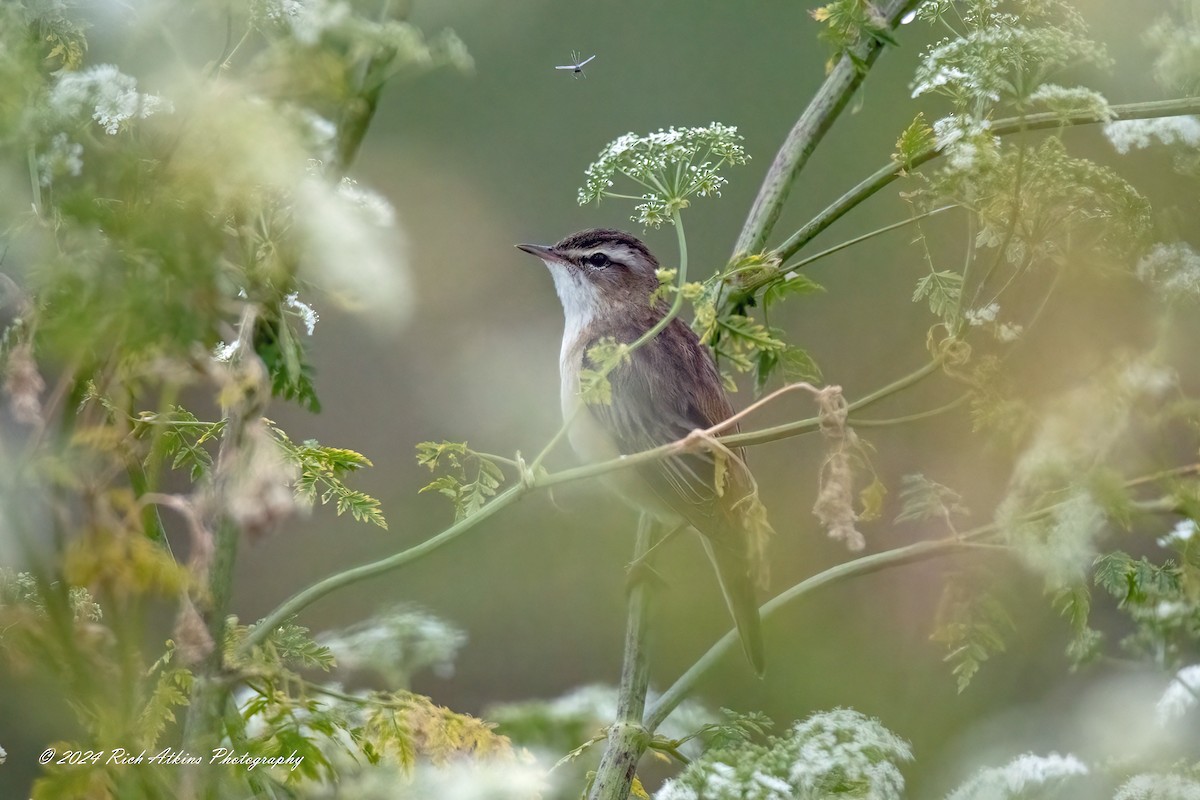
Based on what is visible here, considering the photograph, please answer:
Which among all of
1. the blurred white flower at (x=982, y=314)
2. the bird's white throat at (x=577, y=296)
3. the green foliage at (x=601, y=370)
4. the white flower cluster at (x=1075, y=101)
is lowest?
the green foliage at (x=601, y=370)

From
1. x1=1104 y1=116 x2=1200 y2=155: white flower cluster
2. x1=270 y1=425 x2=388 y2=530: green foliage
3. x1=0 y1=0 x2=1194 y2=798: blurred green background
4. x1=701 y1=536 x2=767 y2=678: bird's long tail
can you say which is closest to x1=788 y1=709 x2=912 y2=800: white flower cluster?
x1=270 y1=425 x2=388 y2=530: green foliage

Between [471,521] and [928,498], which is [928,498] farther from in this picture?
[471,521]

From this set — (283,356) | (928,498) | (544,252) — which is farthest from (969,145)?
(544,252)

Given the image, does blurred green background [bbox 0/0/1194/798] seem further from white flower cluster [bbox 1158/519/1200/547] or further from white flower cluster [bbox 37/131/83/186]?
white flower cluster [bbox 37/131/83/186]

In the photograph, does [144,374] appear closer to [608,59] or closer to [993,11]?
[993,11]

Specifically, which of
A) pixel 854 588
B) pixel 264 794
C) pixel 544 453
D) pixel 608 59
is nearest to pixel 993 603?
pixel 544 453

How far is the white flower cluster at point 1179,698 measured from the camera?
1.65 meters

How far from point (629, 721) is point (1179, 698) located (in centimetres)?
80

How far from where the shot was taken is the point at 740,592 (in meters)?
3.02

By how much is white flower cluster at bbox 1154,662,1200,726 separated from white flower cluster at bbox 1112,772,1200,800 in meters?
0.17

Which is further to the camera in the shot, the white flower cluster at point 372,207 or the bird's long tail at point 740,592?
the bird's long tail at point 740,592

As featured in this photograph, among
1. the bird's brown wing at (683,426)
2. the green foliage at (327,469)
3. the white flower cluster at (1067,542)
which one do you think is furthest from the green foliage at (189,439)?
the bird's brown wing at (683,426)

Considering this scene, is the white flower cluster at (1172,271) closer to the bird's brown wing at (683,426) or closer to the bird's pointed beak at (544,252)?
the bird's brown wing at (683,426)

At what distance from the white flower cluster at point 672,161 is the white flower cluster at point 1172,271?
649 millimetres
